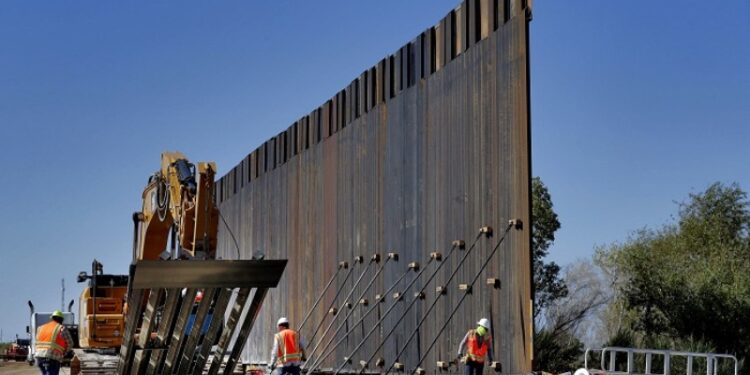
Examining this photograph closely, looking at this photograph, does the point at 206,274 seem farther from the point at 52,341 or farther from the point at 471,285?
the point at 471,285

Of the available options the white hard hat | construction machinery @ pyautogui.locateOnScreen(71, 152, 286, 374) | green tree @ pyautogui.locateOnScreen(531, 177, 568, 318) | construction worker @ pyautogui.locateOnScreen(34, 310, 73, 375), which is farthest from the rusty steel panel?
green tree @ pyautogui.locateOnScreen(531, 177, 568, 318)

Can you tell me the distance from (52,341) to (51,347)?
10cm

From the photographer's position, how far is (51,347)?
63.3 ft

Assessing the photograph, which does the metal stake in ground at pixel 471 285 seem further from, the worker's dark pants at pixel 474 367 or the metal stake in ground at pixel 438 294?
the worker's dark pants at pixel 474 367

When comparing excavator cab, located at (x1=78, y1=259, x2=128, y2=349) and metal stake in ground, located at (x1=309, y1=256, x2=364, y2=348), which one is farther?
metal stake in ground, located at (x1=309, y1=256, x2=364, y2=348)

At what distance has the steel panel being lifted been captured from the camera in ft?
56.1

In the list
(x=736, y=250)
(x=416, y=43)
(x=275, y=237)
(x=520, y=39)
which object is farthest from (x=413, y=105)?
(x=736, y=250)

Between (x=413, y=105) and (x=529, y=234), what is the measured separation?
6333 millimetres

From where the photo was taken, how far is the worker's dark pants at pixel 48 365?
63.4 feet

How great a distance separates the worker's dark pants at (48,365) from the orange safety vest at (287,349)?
369cm

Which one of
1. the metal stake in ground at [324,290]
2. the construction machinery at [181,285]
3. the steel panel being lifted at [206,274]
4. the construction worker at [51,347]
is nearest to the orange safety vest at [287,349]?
the construction machinery at [181,285]

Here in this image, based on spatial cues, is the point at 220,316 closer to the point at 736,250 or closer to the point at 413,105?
the point at 413,105

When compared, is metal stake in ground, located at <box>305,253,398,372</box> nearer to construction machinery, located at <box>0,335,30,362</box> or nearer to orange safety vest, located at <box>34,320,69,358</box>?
orange safety vest, located at <box>34,320,69,358</box>

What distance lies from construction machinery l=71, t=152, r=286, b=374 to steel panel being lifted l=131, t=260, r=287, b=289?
0.01 meters
